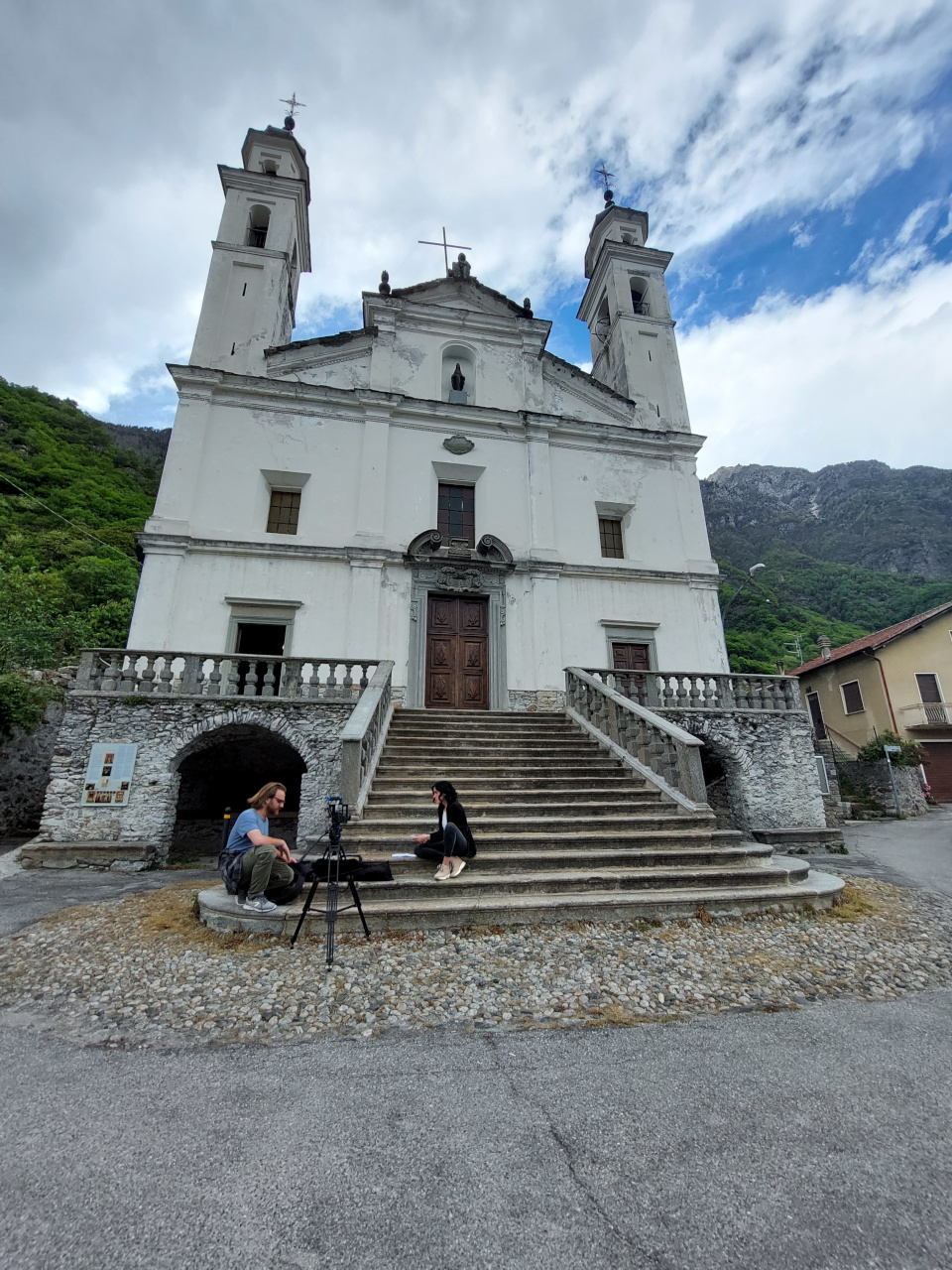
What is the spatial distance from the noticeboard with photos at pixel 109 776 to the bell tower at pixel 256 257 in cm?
1075

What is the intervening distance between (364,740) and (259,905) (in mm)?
2942

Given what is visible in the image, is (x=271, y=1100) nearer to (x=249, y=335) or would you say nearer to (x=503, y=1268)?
(x=503, y=1268)

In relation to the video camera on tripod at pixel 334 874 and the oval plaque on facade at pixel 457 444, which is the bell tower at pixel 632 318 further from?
the video camera on tripod at pixel 334 874

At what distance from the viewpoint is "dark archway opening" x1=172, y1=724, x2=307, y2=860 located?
37.4 ft

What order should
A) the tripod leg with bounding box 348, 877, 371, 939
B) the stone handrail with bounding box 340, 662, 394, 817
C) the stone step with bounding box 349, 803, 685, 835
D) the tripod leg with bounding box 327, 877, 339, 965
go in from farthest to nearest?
the stone handrail with bounding box 340, 662, 394, 817 → the stone step with bounding box 349, 803, 685, 835 → the tripod leg with bounding box 348, 877, 371, 939 → the tripod leg with bounding box 327, 877, 339, 965

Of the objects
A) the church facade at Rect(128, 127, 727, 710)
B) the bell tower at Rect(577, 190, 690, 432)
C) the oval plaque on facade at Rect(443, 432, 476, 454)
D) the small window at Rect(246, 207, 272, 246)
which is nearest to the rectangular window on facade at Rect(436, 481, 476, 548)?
the church facade at Rect(128, 127, 727, 710)

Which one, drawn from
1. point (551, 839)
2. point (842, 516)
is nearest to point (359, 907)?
point (551, 839)

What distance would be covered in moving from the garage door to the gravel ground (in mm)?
22138

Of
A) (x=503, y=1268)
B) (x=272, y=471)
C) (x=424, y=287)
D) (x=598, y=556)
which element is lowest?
(x=503, y=1268)

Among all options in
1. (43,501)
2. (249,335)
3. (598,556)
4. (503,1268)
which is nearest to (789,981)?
(503,1268)

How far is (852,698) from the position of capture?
2484cm

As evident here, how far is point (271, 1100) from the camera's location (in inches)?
99.3

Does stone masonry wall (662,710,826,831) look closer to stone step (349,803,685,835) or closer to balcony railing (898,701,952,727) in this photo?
stone step (349,803,685,835)

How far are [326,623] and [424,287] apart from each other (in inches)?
458
